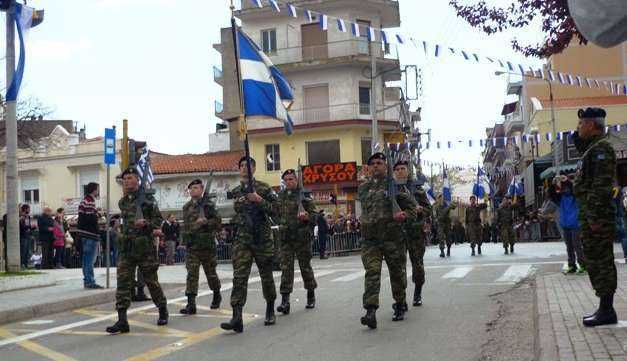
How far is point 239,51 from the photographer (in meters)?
10.2

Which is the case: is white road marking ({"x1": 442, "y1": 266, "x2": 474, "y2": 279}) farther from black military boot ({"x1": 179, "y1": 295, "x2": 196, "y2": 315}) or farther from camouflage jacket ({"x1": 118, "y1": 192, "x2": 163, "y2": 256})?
camouflage jacket ({"x1": 118, "y1": 192, "x2": 163, "y2": 256})

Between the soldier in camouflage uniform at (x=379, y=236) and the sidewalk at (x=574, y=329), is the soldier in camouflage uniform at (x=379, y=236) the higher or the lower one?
the higher one

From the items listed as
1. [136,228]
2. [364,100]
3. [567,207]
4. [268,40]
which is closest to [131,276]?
[136,228]

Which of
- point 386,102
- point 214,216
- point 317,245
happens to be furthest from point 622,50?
point 214,216

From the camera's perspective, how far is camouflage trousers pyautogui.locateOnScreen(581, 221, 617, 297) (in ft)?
22.1

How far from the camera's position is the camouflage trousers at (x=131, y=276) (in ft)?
29.1

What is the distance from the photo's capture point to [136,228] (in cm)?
924

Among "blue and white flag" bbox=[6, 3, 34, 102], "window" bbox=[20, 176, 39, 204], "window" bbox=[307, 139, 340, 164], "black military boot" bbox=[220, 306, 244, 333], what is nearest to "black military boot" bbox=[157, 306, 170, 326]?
"black military boot" bbox=[220, 306, 244, 333]

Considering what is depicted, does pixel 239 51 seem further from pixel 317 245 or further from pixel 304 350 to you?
pixel 317 245

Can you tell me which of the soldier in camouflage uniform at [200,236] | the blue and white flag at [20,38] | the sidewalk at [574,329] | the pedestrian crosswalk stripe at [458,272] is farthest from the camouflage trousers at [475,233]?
the blue and white flag at [20,38]

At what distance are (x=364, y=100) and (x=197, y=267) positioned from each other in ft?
109

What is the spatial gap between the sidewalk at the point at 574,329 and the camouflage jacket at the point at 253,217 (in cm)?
325

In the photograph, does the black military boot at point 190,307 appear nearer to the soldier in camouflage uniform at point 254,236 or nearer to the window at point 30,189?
the soldier in camouflage uniform at point 254,236

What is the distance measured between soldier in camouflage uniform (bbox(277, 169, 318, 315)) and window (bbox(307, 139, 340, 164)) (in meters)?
31.7
